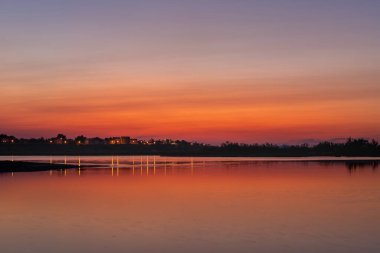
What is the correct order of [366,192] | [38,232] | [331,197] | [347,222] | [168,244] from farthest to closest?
[366,192] < [331,197] < [347,222] < [38,232] < [168,244]

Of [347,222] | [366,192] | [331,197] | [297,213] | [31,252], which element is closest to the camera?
[31,252]

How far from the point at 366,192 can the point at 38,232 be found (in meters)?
21.7

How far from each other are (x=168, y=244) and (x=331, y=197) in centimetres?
1637

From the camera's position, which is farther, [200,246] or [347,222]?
[347,222]

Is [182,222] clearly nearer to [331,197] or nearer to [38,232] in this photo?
[38,232]

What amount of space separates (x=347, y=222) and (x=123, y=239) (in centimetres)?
920

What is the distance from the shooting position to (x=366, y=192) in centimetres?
3431

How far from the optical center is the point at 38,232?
→ 784 inches

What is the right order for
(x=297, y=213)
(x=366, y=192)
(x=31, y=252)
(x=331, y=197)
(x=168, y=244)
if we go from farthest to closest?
(x=366, y=192)
(x=331, y=197)
(x=297, y=213)
(x=168, y=244)
(x=31, y=252)

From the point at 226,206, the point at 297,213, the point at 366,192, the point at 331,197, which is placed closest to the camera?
the point at 297,213

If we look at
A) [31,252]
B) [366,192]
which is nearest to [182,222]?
[31,252]

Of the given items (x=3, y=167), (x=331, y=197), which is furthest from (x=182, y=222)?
(x=3, y=167)

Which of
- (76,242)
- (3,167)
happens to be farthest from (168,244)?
(3,167)

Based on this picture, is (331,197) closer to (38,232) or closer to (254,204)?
(254,204)
